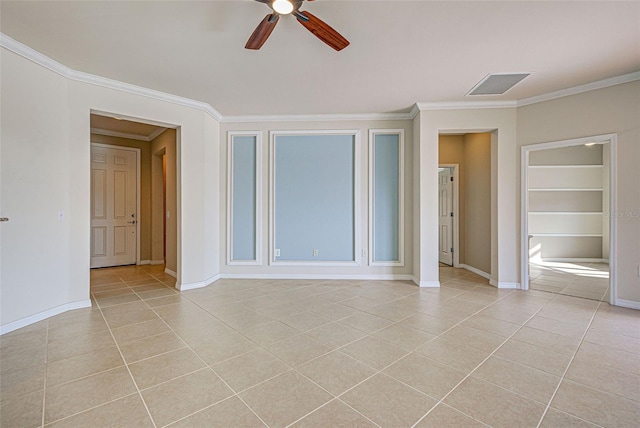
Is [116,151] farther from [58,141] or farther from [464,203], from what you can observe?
[464,203]

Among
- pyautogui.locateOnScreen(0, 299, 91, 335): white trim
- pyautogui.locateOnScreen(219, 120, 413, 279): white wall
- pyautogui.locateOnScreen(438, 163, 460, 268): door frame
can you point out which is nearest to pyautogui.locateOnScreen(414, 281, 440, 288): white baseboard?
pyautogui.locateOnScreen(219, 120, 413, 279): white wall

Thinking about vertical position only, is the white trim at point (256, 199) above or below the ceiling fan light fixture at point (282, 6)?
below

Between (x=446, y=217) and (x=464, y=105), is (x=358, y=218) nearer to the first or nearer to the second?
(x=464, y=105)

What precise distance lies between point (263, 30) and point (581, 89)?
3.95 metres

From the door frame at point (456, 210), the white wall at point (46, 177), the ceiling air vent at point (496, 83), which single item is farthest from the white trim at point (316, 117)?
the door frame at point (456, 210)

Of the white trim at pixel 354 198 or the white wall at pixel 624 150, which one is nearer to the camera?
the white wall at pixel 624 150

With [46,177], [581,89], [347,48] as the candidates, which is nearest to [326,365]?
[347,48]

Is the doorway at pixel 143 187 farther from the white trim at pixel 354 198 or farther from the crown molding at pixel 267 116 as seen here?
the white trim at pixel 354 198

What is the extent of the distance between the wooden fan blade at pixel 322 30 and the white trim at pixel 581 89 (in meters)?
3.22

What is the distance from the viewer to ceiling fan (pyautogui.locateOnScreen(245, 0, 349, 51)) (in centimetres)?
185

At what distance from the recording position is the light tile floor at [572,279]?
3.93 meters

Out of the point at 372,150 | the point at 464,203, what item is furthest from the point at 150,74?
the point at 464,203

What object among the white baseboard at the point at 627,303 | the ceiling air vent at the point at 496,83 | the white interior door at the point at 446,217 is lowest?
the white baseboard at the point at 627,303

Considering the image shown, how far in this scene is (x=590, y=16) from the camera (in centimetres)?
225
